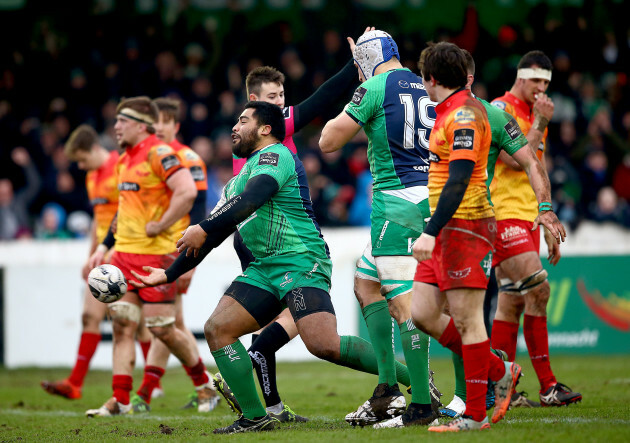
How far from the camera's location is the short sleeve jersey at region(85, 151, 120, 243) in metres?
10.3

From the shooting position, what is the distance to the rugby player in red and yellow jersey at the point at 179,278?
8.98 m

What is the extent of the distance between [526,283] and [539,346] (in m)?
0.59

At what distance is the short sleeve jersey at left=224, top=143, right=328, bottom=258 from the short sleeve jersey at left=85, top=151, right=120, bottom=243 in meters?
3.97

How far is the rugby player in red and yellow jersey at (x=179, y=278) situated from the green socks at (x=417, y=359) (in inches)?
122

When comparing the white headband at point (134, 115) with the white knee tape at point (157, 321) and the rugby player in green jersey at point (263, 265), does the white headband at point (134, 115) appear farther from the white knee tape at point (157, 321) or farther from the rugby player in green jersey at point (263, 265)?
the rugby player in green jersey at point (263, 265)

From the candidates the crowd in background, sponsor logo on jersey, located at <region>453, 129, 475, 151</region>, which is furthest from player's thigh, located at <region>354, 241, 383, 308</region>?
the crowd in background

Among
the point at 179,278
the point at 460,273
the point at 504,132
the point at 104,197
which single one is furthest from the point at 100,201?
the point at 460,273

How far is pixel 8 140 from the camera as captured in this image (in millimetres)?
16406

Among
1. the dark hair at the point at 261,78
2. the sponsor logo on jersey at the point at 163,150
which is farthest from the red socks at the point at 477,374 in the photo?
the sponsor logo on jersey at the point at 163,150

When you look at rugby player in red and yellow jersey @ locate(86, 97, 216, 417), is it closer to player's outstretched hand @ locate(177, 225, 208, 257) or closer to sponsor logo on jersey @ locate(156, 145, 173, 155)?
sponsor logo on jersey @ locate(156, 145, 173, 155)

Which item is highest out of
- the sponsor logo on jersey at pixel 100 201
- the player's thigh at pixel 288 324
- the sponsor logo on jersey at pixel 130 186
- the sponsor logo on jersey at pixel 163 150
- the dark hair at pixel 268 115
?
the dark hair at pixel 268 115

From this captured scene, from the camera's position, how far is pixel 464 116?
18.6 ft

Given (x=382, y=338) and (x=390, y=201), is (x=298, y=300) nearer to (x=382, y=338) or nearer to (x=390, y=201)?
(x=382, y=338)

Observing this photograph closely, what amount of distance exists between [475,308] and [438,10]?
47.7ft
